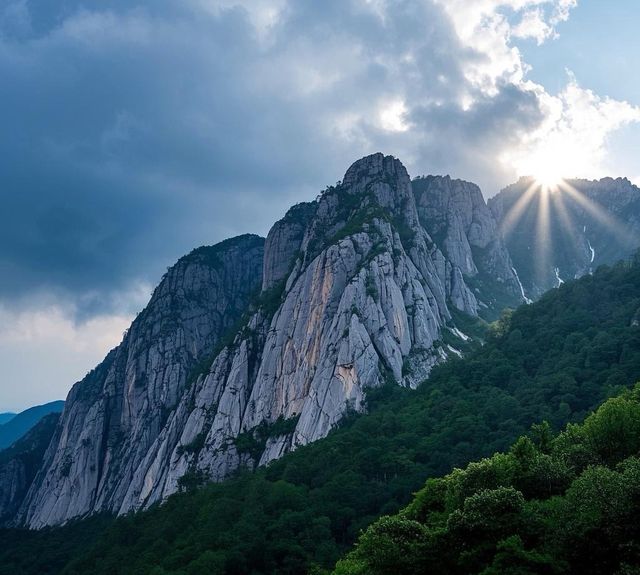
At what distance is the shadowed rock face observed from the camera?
118m

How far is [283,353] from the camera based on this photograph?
428ft

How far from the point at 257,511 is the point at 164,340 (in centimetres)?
12117

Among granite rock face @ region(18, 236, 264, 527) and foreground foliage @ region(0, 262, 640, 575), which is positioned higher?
granite rock face @ region(18, 236, 264, 527)

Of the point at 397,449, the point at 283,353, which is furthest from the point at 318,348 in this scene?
the point at 397,449

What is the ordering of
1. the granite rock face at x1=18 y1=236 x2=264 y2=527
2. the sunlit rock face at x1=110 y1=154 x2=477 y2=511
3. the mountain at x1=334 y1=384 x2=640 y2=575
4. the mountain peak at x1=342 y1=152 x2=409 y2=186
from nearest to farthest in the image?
1. the mountain at x1=334 y1=384 x2=640 y2=575
2. the sunlit rock face at x1=110 y1=154 x2=477 y2=511
3. the mountain peak at x1=342 y1=152 x2=409 y2=186
4. the granite rock face at x1=18 y1=236 x2=264 y2=527

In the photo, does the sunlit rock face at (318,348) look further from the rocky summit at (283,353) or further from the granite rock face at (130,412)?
the granite rock face at (130,412)

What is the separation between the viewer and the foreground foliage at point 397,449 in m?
65.9

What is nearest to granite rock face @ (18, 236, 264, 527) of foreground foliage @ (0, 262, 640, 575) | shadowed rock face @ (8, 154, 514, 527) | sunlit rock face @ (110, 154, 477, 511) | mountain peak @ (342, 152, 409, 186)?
shadowed rock face @ (8, 154, 514, 527)

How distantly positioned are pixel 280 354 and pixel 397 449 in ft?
169

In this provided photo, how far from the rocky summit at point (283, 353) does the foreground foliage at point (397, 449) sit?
13547 mm

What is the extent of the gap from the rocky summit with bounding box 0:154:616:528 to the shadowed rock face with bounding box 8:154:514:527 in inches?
13.2

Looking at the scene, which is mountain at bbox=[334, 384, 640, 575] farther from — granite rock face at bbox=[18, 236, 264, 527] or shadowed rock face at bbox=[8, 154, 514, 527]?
granite rock face at bbox=[18, 236, 264, 527]

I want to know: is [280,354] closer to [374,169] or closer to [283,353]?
[283,353]

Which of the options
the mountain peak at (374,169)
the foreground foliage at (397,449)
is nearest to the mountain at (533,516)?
the foreground foliage at (397,449)
